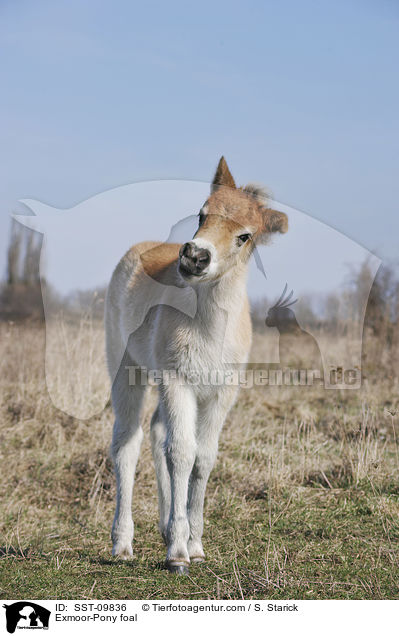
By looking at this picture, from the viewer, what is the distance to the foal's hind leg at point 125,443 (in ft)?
15.3

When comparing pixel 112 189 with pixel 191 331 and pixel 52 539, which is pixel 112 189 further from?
pixel 52 539

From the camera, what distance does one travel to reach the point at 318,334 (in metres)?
8.34

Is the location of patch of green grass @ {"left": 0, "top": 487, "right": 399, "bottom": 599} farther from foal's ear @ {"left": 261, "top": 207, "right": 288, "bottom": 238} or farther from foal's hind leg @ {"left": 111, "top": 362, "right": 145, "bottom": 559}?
foal's ear @ {"left": 261, "top": 207, "right": 288, "bottom": 238}

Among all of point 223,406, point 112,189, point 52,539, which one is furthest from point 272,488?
point 112,189

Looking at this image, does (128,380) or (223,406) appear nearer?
(223,406)

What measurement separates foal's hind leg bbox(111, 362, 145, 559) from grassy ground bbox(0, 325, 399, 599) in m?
0.27

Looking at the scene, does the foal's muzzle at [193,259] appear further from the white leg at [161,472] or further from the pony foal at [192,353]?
the white leg at [161,472]

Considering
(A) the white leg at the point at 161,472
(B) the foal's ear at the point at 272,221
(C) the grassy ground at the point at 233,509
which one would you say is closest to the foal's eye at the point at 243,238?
(B) the foal's ear at the point at 272,221

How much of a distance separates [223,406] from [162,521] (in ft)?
3.32
